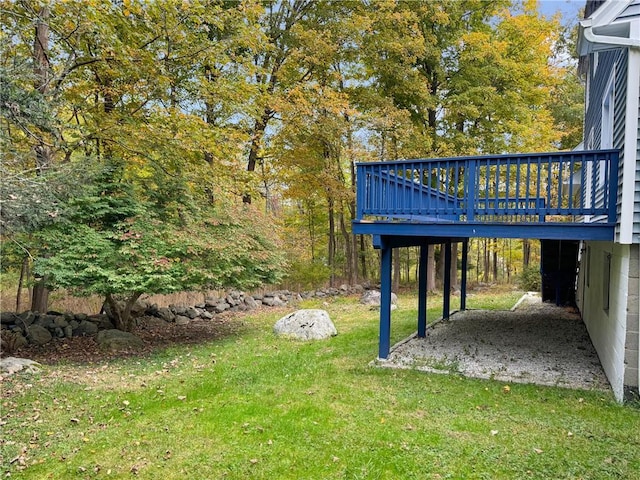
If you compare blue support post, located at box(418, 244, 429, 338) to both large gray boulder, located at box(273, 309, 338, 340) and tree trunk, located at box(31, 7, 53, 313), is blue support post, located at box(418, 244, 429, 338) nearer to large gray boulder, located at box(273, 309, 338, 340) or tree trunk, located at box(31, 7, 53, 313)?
large gray boulder, located at box(273, 309, 338, 340)

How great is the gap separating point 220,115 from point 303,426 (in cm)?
900

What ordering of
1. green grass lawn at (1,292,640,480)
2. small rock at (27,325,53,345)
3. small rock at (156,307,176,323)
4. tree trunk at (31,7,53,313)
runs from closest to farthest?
green grass lawn at (1,292,640,480) → tree trunk at (31,7,53,313) → small rock at (27,325,53,345) → small rock at (156,307,176,323)

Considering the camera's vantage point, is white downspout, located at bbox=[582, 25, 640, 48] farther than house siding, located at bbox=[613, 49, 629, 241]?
No

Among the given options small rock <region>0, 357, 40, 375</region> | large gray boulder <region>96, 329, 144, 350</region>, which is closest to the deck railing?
large gray boulder <region>96, 329, 144, 350</region>

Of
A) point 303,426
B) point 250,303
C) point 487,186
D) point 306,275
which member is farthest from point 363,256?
point 303,426

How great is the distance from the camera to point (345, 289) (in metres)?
15.3

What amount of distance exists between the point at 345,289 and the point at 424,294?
818cm

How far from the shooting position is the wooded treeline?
253 inches

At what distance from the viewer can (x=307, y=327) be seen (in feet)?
26.5

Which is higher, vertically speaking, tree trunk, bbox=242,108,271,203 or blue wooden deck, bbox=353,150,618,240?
tree trunk, bbox=242,108,271,203

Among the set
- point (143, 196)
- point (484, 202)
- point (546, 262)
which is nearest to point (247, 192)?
point (143, 196)

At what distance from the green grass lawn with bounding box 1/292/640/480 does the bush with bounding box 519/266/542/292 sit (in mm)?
10561

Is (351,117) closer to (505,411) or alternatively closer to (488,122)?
(488,122)

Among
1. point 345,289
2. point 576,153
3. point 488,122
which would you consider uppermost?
point 488,122
